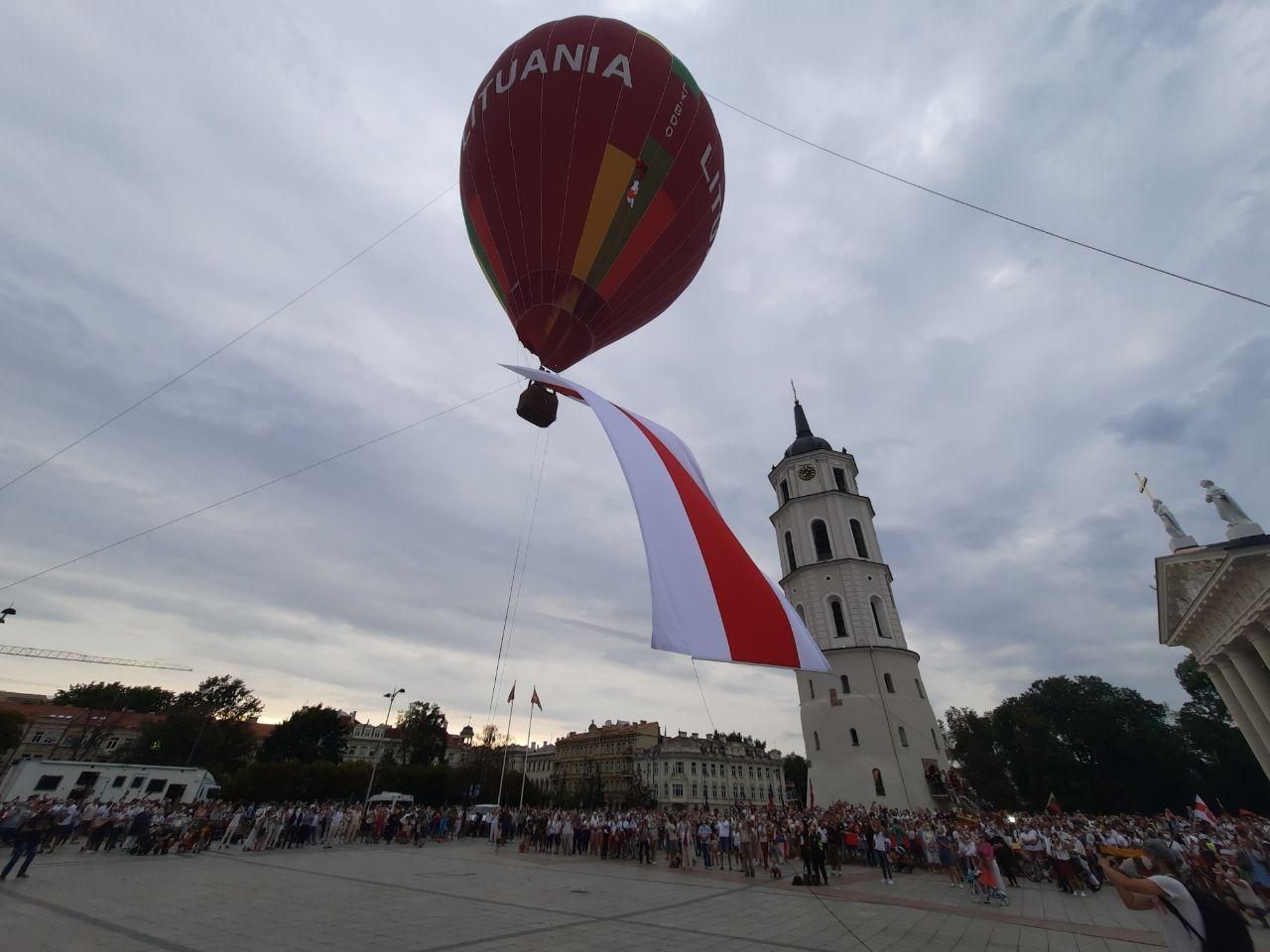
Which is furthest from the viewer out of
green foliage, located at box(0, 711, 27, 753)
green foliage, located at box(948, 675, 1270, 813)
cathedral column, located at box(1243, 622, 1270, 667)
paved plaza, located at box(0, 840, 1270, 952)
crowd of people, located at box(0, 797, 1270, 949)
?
green foliage, located at box(0, 711, 27, 753)

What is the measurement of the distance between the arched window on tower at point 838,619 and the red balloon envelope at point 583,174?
80.5 feet

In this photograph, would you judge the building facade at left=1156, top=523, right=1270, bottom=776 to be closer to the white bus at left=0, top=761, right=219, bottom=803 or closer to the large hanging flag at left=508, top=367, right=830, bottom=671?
the large hanging flag at left=508, top=367, right=830, bottom=671

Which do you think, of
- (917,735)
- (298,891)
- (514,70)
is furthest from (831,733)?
(514,70)

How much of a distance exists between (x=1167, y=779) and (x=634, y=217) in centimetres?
5486

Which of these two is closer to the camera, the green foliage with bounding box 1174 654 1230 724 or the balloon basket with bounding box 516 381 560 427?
the balloon basket with bounding box 516 381 560 427

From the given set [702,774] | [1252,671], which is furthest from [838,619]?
[702,774]

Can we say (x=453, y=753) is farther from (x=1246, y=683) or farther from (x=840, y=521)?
(x=1246, y=683)

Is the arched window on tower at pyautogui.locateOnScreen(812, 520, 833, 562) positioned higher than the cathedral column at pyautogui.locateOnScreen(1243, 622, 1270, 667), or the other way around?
the arched window on tower at pyautogui.locateOnScreen(812, 520, 833, 562)

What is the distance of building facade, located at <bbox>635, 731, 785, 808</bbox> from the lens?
251 feet

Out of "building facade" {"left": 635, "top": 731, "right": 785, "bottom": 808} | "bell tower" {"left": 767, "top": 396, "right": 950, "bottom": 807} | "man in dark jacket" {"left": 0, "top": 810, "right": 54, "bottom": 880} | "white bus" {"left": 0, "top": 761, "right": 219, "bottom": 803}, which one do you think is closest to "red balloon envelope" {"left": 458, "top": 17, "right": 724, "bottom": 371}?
"man in dark jacket" {"left": 0, "top": 810, "right": 54, "bottom": 880}

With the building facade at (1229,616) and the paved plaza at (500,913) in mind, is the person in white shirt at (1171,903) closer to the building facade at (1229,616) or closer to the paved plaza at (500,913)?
the paved plaza at (500,913)

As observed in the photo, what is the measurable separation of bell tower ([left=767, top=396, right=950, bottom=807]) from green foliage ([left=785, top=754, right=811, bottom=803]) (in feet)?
215

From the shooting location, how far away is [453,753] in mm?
103250

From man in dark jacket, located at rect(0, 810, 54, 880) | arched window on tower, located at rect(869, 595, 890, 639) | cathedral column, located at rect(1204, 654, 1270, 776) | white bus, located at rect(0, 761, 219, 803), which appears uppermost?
arched window on tower, located at rect(869, 595, 890, 639)
